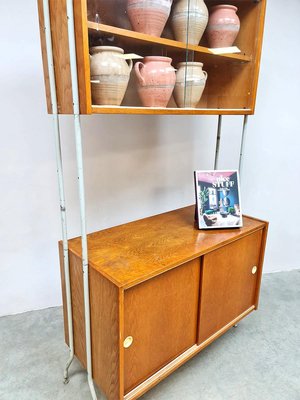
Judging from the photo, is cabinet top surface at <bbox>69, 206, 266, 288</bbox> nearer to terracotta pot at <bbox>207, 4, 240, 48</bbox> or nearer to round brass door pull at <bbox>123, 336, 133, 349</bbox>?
round brass door pull at <bbox>123, 336, 133, 349</bbox>

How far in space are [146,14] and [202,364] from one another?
5.60 feet

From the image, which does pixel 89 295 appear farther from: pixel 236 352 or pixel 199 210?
pixel 236 352

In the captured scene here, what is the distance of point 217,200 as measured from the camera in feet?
5.18

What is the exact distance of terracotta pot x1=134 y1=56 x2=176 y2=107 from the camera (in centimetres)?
119

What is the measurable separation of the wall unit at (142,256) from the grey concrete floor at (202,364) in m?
0.15

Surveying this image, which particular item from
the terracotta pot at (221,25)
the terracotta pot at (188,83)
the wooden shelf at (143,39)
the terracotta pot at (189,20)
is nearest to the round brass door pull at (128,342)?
the terracotta pot at (188,83)

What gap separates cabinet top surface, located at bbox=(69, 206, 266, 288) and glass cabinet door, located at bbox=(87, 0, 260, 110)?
2.01 ft

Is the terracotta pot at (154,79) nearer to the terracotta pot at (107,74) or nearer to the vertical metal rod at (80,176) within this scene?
the terracotta pot at (107,74)

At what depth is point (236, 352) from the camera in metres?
1.71

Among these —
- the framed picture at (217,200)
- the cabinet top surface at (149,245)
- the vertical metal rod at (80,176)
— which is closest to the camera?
the vertical metal rod at (80,176)

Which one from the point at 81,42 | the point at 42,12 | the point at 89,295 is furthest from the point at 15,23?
the point at 89,295

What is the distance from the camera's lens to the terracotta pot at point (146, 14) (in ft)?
3.74

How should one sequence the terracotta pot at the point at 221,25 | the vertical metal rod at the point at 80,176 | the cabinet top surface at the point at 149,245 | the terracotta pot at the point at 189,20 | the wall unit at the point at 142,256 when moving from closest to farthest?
the vertical metal rod at the point at 80,176
the wall unit at the point at 142,256
the cabinet top surface at the point at 149,245
the terracotta pot at the point at 189,20
the terracotta pot at the point at 221,25

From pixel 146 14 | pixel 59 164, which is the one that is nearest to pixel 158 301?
pixel 59 164
